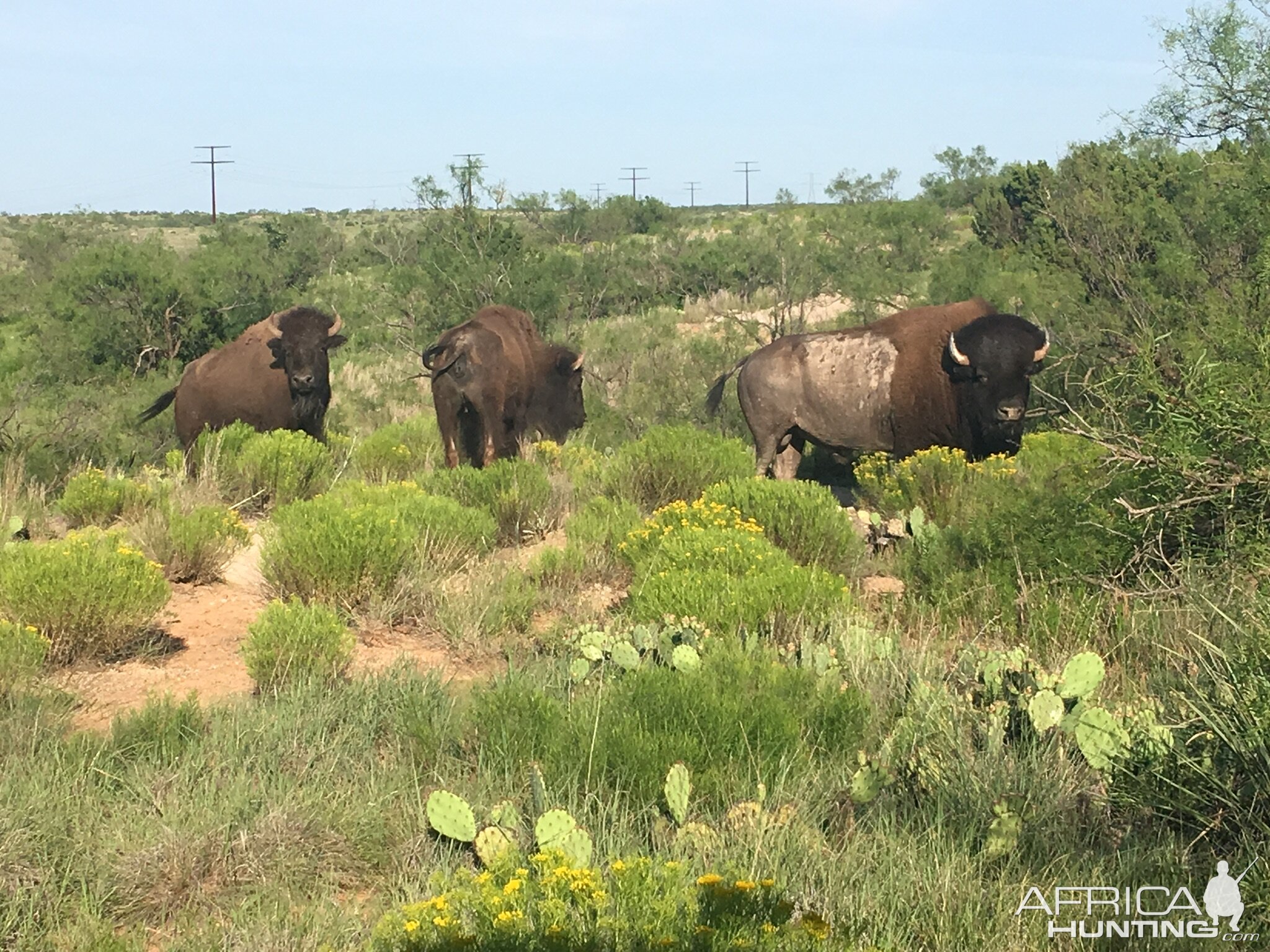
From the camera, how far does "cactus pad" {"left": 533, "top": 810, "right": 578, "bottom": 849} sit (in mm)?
4266

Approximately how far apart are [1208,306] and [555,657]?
6.80m

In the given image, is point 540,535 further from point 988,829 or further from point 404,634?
point 988,829

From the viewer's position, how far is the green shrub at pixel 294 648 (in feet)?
21.2

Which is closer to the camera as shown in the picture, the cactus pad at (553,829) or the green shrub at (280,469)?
the cactus pad at (553,829)

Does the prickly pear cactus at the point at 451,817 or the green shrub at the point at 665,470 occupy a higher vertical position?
the green shrub at the point at 665,470

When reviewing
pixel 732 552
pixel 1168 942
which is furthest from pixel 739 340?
pixel 1168 942

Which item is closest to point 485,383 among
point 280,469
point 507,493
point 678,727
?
point 280,469

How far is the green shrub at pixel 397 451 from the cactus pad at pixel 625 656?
7298 millimetres

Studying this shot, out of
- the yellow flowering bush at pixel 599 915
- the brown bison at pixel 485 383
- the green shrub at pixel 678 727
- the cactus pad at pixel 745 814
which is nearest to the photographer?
the yellow flowering bush at pixel 599 915

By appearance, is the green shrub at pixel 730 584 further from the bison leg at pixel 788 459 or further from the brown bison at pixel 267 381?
the brown bison at pixel 267 381

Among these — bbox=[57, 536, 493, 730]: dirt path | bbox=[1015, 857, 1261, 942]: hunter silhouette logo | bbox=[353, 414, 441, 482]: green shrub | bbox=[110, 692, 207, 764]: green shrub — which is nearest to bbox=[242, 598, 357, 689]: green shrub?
bbox=[57, 536, 493, 730]: dirt path

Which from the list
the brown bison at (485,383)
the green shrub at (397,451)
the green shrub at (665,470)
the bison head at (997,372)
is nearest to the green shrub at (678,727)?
the green shrub at (665,470)

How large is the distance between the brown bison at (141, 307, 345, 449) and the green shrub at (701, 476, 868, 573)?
18.7ft

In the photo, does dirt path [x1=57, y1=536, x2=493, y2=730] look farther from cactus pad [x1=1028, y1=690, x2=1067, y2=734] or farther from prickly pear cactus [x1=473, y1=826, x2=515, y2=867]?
cactus pad [x1=1028, y1=690, x2=1067, y2=734]
